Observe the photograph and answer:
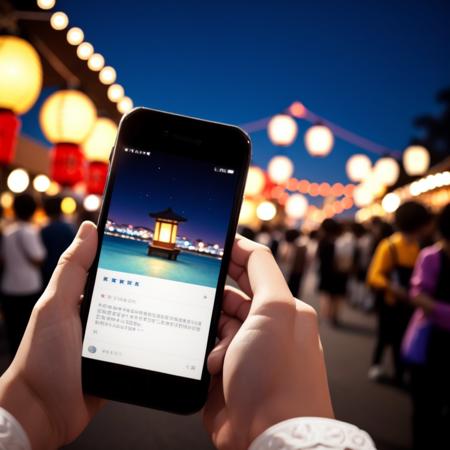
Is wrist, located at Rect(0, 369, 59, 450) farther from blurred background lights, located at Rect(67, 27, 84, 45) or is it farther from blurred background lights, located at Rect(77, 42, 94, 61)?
blurred background lights, located at Rect(77, 42, 94, 61)

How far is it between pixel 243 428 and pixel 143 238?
54cm

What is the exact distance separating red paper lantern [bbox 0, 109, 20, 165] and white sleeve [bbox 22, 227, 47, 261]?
110 cm

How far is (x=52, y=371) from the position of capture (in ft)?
3.26

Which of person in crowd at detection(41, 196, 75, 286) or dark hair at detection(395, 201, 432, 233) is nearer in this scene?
dark hair at detection(395, 201, 432, 233)

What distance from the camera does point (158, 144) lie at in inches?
48.0

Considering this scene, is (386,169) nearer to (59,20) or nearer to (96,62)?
(96,62)

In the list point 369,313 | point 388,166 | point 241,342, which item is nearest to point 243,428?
point 241,342

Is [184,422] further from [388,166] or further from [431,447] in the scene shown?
[388,166]

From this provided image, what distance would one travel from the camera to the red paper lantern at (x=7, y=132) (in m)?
4.26

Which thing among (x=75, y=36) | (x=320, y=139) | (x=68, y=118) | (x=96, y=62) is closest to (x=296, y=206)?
(x=320, y=139)

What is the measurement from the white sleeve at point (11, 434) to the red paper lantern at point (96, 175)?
21.2ft

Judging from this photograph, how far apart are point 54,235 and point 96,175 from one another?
384 centimetres

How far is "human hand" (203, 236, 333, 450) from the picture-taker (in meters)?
0.97

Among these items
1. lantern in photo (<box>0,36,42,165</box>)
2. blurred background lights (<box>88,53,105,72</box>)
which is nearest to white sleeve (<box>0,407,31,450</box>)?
lantern in photo (<box>0,36,42,165</box>)
